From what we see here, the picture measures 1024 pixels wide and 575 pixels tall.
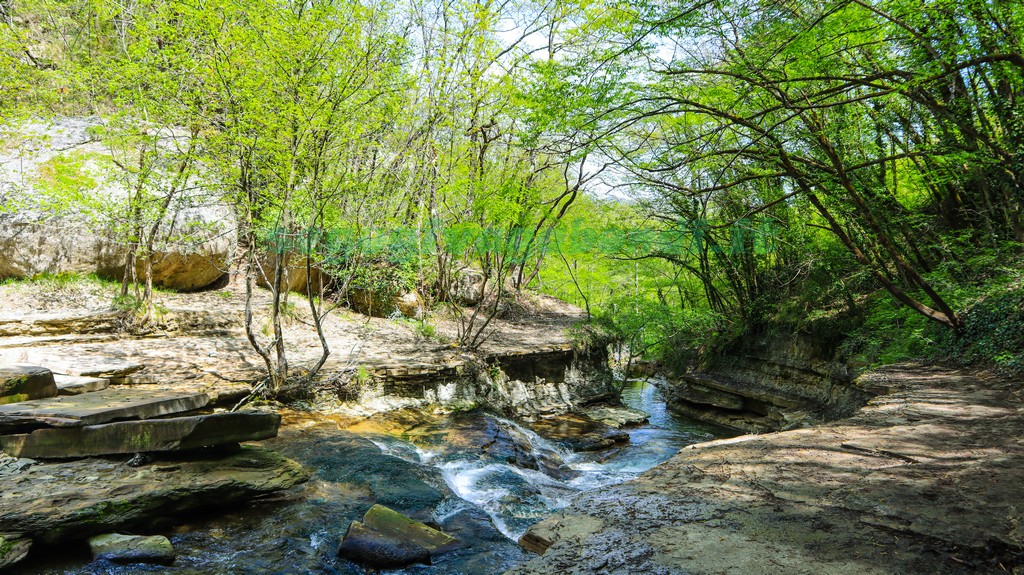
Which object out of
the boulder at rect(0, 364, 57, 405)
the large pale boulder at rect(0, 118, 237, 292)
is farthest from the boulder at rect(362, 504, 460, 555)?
the large pale boulder at rect(0, 118, 237, 292)

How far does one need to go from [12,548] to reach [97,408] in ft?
4.85

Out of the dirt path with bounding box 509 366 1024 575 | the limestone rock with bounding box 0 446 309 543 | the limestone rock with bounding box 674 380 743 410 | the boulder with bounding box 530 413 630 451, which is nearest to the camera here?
the dirt path with bounding box 509 366 1024 575

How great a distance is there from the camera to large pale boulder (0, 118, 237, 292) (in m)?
7.95

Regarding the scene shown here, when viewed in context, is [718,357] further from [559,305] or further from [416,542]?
[416,542]

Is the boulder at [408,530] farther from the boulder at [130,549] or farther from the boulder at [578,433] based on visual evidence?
the boulder at [578,433]

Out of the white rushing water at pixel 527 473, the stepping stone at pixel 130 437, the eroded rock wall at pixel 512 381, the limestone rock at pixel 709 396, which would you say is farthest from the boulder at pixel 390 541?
the limestone rock at pixel 709 396

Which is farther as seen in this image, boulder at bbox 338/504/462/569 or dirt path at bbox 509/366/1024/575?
boulder at bbox 338/504/462/569

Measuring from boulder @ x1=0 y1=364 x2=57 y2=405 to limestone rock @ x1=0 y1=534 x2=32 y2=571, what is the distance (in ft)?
7.96

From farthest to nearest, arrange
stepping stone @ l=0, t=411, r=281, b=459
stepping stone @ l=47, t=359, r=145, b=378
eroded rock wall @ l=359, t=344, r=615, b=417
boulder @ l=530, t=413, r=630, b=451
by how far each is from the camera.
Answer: boulder @ l=530, t=413, r=630, b=451
eroded rock wall @ l=359, t=344, r=615, b=417
stepping stone @ l=47, t=359, r=145, b=378
stepping stone @ l=0, t=411, r=281, b=459

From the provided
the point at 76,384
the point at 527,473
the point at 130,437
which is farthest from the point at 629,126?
the point at 76,384

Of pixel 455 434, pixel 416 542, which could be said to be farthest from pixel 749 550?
pixel 455 434

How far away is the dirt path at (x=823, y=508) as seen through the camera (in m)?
2.38

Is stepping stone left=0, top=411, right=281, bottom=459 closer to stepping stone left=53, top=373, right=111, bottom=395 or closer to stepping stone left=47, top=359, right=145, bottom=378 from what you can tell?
stepping stone left=53, top=373, right=111, bottom=395

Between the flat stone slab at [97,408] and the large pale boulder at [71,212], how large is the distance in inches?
140
